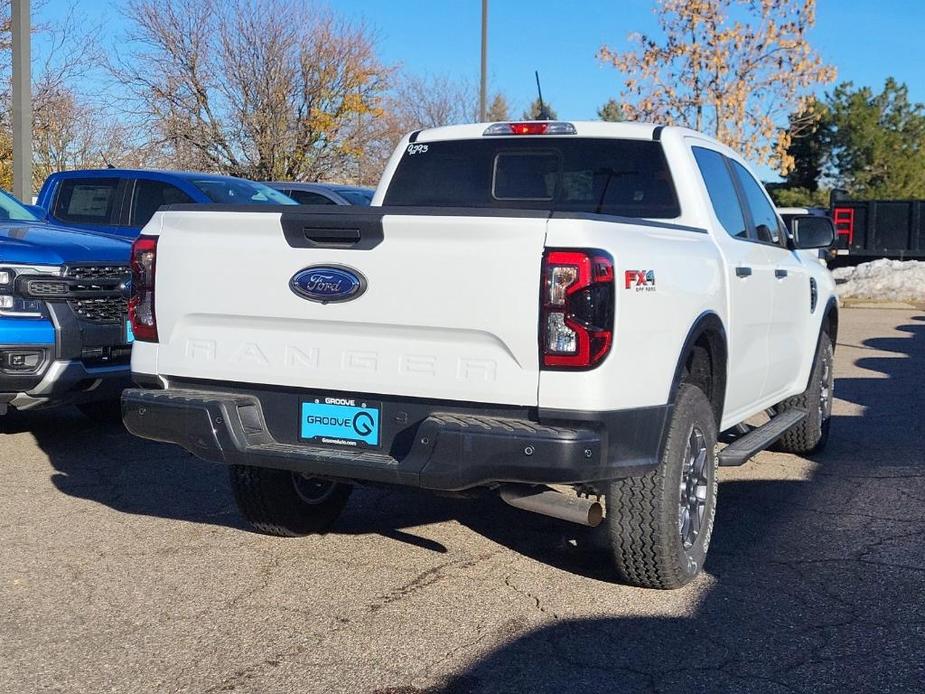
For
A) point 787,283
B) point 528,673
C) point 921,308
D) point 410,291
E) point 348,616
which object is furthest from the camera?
point 921,308

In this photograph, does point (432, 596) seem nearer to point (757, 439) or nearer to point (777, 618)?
point (777, 618)

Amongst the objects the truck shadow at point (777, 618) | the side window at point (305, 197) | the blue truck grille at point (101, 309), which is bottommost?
the truck shadow at point (777, 618)

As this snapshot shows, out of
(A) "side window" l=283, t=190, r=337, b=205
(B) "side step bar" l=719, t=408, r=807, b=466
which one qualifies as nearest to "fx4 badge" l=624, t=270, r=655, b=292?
(B) "side step bar" l=719, t=408, r=807, b=466

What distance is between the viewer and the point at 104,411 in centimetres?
805

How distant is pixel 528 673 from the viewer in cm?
369

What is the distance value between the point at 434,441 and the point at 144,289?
1.46 meters

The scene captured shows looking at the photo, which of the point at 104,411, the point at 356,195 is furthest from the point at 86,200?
the point at 356,195

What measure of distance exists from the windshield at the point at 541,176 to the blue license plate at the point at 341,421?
1791 mm

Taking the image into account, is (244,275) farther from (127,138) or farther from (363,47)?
(363,47)

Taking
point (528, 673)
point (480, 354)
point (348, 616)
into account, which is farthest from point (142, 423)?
point (528, 673)

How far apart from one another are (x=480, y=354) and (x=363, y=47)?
24892 mm

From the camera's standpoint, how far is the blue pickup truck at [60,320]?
21.1 ft

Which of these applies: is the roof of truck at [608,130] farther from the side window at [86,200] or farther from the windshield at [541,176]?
the side window at [86,200]

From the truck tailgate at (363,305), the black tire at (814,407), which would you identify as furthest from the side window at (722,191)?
the truck tailgate at (363,305)
